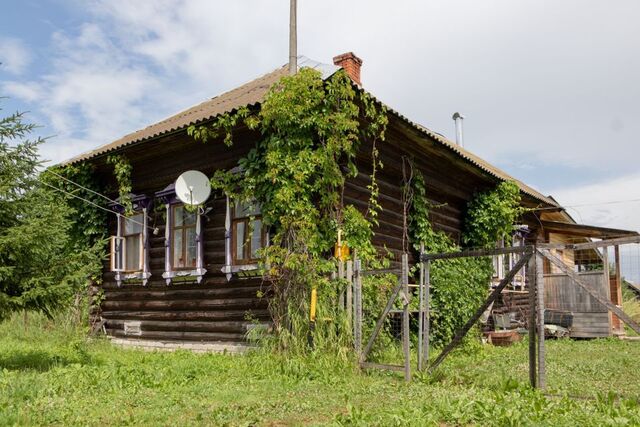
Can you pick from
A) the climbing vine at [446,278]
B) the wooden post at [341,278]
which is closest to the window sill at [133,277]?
the wooden post at [341,278]

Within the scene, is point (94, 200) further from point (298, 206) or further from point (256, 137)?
point (298, 206)

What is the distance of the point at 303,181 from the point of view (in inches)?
374

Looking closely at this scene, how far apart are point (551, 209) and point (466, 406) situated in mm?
13630

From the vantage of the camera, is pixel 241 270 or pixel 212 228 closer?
pixel 241 270

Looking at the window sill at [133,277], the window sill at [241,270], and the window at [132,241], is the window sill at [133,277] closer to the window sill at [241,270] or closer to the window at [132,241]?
the window at [132,241]

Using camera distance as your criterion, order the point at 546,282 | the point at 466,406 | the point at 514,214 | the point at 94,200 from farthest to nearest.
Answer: the point at 546,282, the point at 514,214, the point at 94,200, the point at 466,406

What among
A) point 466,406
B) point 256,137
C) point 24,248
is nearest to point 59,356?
point 24,248

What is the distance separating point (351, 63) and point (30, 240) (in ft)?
25.6

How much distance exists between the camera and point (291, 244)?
951cm

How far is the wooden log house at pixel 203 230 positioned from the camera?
10.7m

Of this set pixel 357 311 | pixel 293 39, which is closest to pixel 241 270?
pixel 357 311

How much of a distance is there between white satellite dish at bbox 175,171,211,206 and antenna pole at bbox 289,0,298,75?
9.08 ft

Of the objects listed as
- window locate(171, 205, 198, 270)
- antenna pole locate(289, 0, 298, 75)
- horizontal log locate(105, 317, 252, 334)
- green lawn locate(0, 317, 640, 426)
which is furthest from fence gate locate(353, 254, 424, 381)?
antenna pole locate(289, 0, 298, 75)

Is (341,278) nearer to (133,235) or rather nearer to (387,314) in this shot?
(387,314)
